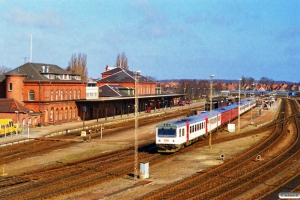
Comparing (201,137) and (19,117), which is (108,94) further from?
(201,137)

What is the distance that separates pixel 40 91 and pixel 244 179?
148ft

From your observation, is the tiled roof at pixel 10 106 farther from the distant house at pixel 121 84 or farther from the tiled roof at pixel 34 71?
the distant house at pixel 121 84

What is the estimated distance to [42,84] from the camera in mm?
68750

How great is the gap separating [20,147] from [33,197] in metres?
23.5

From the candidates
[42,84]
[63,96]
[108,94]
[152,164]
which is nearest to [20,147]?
[152,164]

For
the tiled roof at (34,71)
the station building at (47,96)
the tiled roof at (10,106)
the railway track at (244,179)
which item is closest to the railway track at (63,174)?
the railway track at (244,179)

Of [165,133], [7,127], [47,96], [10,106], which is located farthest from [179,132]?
[47,96]

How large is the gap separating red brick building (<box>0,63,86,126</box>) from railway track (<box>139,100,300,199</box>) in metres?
36.1

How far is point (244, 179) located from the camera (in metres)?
30.1

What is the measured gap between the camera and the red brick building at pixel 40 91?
68625 millimetres

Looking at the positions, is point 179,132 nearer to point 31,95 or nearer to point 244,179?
point 244,179

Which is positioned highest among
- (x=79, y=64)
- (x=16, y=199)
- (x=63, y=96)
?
(x=79, y=64)

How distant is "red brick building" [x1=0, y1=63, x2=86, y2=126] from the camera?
68.6m

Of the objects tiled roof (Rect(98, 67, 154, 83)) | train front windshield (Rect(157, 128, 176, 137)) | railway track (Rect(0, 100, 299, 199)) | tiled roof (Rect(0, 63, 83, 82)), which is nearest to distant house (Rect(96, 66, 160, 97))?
tiled roof (Rect(98, 67, 154, 83))
